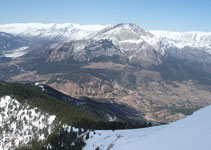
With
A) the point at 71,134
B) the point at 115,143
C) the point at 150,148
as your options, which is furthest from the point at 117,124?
the point at 150,148

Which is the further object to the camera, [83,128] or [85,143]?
[83,128]

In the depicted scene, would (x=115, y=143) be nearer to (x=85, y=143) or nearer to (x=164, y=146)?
(x=85, y=143)

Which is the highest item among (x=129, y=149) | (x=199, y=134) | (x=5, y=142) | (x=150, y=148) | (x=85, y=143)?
Result: (x=199, y=134)

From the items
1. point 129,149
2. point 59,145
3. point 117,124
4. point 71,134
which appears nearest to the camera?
point 129,149

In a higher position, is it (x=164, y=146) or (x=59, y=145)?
(x=164, y=146)

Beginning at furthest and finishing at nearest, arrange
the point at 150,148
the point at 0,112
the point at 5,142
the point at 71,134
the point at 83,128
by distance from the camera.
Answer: the point at 0,112
the point at 5,142
the point at 83,128
the point at 71,134
the point at 150,148

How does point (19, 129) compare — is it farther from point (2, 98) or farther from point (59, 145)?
point (59, 145)
